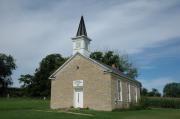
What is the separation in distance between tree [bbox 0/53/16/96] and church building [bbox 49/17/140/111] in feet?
177

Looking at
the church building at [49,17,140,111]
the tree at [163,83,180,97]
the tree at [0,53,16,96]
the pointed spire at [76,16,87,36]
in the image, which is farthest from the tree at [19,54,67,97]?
the tree at [163,83,180,97]

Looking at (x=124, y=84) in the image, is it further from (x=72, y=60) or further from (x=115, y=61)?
(x=115, y=61)

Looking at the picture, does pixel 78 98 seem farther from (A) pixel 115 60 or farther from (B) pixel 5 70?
(B) pixel 5 70

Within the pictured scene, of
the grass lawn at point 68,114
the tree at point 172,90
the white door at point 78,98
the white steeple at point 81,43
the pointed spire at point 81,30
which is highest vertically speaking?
the pointed spire at point 81,30

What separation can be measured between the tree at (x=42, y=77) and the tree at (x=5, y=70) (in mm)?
9122

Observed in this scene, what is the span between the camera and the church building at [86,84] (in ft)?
104

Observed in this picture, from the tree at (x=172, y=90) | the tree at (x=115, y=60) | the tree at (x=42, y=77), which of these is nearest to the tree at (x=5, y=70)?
the tree at (x=42, y=77)

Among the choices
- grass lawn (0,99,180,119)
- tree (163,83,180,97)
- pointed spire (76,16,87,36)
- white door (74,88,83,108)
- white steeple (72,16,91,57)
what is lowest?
grass lawn (0,99,180,119)

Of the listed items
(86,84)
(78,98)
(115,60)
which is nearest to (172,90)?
(115,60)

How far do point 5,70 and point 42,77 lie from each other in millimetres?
15683

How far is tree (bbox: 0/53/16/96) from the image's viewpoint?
86875 millimetres

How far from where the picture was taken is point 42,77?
79250mm

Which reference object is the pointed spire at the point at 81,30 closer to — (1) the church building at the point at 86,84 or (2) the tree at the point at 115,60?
(1) the church building at the point at 86,84

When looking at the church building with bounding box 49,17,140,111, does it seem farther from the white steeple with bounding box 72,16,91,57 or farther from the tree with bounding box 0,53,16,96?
the tree with bounding box 0,53,16,96
